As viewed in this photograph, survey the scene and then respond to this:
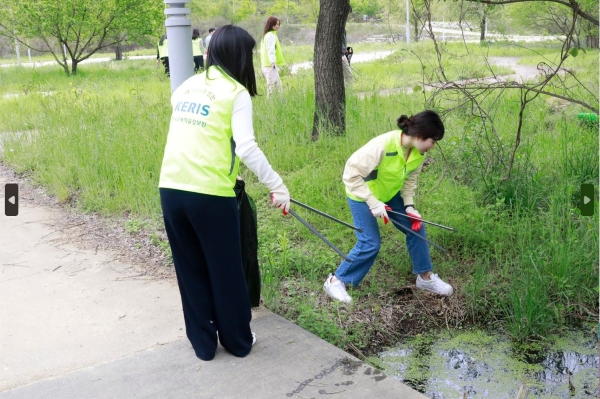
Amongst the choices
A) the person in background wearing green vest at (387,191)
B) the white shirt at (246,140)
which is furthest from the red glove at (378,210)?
the white shirt at (246,140)

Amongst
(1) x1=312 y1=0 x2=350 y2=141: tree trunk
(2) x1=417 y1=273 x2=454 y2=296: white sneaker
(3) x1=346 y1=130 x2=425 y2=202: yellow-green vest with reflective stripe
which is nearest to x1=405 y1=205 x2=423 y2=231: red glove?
(3) x1=346 y1=130 x2=425 y2=202: yellow-green vest with reflective stripe

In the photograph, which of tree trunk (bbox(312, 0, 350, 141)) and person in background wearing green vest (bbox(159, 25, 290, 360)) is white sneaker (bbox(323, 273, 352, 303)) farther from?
tree trunk (bbox(312, 0, 350, 141))

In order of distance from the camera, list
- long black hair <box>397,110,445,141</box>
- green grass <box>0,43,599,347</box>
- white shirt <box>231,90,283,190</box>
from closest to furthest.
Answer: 1. white shirt <box>231,90,283,190</box>
2. long black hair <box>397,110,445,141</box>
3. green grass <box>0,43,599,347</box>

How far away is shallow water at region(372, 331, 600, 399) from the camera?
12.6 feet

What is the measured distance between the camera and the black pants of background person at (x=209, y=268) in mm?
3354

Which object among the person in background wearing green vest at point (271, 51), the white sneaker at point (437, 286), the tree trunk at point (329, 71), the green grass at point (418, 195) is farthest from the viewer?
the person in background wearing green vest at point (271, 51)

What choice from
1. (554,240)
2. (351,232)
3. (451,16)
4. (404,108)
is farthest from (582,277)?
(404,108)

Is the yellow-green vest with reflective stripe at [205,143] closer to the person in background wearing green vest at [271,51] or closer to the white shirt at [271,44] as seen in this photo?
the person in background wearing green vest at [271,51]

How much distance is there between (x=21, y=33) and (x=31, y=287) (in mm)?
17820

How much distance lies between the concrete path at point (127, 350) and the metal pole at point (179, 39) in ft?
4.85

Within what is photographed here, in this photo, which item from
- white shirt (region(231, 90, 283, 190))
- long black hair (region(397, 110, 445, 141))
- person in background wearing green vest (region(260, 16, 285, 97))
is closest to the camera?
white shirt (region(231, 90, 283, 190))

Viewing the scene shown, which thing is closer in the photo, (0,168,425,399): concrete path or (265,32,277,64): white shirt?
(0,168,425,399): concrete path

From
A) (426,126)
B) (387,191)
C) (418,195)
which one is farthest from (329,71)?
(426,126)

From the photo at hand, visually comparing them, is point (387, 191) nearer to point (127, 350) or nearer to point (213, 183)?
point (213, 183)
